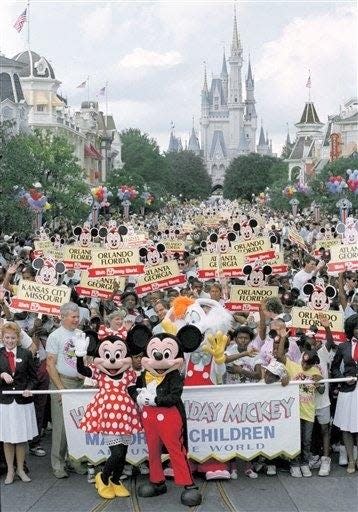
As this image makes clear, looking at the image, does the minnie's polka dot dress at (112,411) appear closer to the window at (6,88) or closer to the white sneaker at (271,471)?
the white sneaker at (271,471)

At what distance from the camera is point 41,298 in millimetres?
10508

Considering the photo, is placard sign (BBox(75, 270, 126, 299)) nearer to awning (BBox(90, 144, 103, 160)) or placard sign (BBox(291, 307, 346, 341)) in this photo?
placard sign (BBox(291, 307, 346, 341))

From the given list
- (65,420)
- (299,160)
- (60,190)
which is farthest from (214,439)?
(299,160)

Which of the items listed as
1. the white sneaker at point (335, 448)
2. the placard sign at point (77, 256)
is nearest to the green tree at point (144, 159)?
the placard sign at point (77, 256)

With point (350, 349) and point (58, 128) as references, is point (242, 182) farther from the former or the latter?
point (350, 349)

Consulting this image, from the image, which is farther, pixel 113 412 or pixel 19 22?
pixel 19 22

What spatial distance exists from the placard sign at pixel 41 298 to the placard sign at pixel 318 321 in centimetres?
265

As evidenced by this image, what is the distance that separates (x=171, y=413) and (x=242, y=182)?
137m

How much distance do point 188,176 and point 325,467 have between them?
477ft

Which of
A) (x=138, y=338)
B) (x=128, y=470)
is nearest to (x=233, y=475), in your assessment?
(x=128, y=470)

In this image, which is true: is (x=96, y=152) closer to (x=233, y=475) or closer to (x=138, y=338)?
(x=233, y=475)

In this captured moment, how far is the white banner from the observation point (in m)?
8.46

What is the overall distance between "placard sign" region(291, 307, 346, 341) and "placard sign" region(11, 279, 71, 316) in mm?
2648

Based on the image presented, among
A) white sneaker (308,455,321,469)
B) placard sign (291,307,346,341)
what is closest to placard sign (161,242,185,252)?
placard sign (291,307,346,341)
